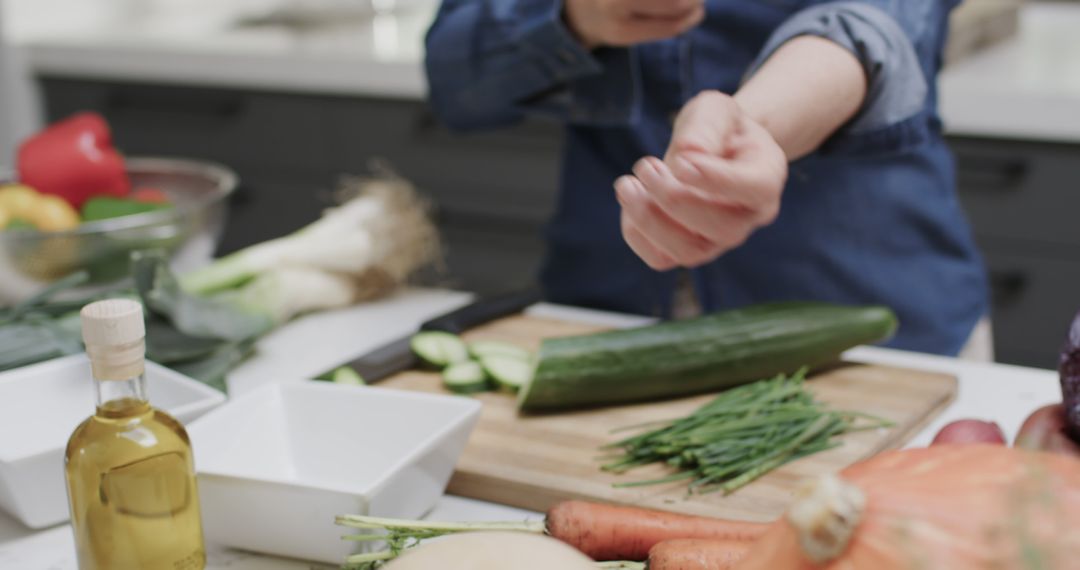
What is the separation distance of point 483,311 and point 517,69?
255 millimetres

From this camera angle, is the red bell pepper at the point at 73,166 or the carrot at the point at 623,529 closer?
the carrot at the point at 623,529

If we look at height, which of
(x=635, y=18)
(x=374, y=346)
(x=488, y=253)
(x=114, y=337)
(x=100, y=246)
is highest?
(x=635, y=18)

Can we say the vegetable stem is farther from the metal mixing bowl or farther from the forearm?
the metal mixing bowl

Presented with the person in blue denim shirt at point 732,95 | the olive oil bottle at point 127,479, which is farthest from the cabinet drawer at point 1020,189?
the olive oil bottle at point 127,479

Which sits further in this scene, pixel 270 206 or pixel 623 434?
pixel 270 206

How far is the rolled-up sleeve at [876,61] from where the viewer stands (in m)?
1.07

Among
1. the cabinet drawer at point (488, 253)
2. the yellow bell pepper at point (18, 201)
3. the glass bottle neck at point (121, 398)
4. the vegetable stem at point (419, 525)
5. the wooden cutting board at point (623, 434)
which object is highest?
the glass bottle neck at point (121, 398)

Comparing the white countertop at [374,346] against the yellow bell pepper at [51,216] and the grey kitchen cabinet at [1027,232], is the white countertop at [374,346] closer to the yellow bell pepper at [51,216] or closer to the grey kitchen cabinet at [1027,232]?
the yellow bell pepper at [51,216]

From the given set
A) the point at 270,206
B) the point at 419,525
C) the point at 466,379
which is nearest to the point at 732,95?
the point at 466,379

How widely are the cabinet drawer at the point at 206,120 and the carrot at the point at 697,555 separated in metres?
1.91

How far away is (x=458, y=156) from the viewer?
246 centimetres

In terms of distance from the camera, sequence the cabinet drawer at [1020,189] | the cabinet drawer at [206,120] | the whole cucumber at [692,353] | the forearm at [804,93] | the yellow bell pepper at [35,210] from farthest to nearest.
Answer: the cabinet drawer at [206,120] < the cabinet drawer at [1020,189] < the yellow bell pepper at [35,210] < the whole cucumber at [692,353] < the forearm at [804,93]

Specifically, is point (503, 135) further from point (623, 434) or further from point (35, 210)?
point (623, 434)

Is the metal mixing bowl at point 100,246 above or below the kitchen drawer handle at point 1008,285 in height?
above
